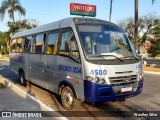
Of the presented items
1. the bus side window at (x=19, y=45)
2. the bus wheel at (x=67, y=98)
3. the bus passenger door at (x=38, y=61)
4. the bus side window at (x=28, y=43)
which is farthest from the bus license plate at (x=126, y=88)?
the bus side window at (x=19, y=45)

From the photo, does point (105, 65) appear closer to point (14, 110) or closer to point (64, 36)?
point (64, 36)

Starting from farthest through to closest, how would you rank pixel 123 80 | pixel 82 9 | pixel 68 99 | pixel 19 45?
pixel 82 9 < pixel 19 45 < pixel 68 99 < pixel 123 80

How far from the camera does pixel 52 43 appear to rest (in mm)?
7914

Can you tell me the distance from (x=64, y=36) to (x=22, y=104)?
257cm

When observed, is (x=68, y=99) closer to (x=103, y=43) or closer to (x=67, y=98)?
(x=67, y=98)

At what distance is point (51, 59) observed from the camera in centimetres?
789

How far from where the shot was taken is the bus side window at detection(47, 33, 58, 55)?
25.3ft

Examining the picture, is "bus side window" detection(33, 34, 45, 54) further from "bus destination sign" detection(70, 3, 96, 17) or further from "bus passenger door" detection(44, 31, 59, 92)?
"bus destination sign" detection(70, 3, 96, 17)

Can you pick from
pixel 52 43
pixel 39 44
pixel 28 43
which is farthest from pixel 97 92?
pixel 28 43

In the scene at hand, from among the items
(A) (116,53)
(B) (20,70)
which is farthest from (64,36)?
(B) (20,70)

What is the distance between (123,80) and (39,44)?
402 cm

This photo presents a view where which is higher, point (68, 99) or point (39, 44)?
point (39, 44)

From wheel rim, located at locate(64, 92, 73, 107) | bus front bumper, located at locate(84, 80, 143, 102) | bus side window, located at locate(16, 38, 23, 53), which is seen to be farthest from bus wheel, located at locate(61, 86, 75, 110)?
bus side window, located at locate(16, 38, 23, 53)

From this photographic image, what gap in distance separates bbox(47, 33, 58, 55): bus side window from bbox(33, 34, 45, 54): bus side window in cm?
60
